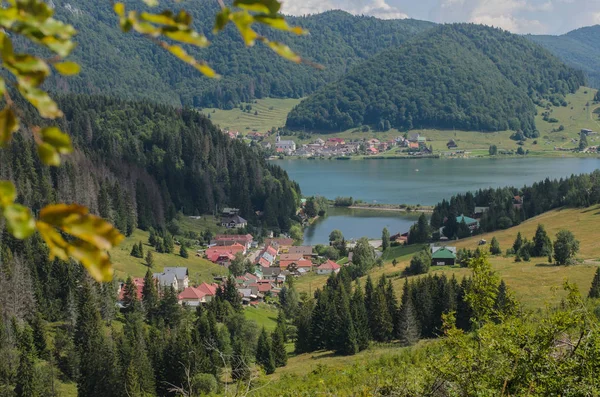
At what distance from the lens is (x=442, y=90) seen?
459ft

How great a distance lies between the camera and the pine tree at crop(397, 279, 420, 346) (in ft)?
83.1

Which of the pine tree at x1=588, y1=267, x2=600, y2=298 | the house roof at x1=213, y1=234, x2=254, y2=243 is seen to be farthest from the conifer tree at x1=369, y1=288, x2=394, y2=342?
the house roof at x1=213, y1=234, x2=254, y2=243

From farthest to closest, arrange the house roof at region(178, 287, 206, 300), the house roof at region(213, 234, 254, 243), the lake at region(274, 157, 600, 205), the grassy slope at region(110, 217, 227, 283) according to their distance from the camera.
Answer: the lake at region(274, 157, 600, 205)
the house roof at region(213, 234, 254, 243)
the grassy slope at region(110, 217, 227, 283)
the house roof at region(178, 287, 206, 300)

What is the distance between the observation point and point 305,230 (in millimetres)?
61062

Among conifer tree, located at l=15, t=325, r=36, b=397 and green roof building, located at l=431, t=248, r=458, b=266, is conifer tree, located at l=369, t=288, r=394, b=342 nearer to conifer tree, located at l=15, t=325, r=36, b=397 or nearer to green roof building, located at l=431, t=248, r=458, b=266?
green roof building, located at l=431, t=248, r=458, b=266

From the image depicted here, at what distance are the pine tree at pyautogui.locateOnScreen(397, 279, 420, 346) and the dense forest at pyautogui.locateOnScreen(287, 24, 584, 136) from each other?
355ft

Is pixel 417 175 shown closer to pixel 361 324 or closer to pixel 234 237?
pixel 234 237

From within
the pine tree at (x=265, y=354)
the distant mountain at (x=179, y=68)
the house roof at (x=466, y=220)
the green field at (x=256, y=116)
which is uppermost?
the distant mountain at (x=179, y=68)

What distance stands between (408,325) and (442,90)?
4775 inches

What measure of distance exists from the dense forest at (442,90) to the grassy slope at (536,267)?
8544cm

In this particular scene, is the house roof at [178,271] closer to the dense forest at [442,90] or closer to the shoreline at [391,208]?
the shoreline at [391,208]

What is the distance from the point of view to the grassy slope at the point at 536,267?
90.6 ft

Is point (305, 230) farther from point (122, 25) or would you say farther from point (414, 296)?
point (122, 25)

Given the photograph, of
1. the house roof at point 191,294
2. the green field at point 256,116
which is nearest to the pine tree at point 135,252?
the house roof at point 191,294
